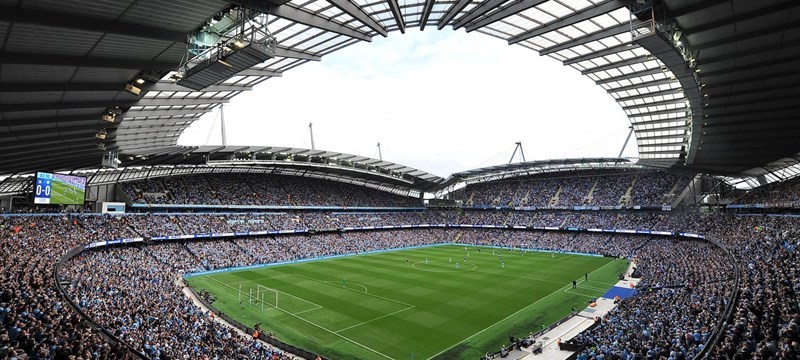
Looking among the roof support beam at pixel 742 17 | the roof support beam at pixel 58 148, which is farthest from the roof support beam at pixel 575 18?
the roof support beam at pixel 58 148

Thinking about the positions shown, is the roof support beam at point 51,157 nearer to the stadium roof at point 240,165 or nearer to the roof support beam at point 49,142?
the roof support beam at point 49,142

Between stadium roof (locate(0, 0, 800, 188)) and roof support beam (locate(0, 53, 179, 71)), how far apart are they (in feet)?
0.11

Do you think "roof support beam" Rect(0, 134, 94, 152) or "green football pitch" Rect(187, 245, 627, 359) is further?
"green football pitch" Rect(187, 245, 627, 359)

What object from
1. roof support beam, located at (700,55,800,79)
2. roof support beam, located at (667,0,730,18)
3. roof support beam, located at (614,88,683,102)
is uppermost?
roof support beam, located at (614,88,683,102)

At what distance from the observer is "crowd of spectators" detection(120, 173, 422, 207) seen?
54125mm

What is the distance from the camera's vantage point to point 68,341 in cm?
1350

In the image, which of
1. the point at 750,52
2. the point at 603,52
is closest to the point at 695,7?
the point at 750,52

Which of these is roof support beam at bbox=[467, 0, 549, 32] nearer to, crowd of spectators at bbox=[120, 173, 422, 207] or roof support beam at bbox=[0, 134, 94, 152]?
roof support beam at bbox=[0, 134, 94, 152]

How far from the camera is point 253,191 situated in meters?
64.1

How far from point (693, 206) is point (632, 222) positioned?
787cm

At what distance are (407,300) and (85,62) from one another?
26.9m

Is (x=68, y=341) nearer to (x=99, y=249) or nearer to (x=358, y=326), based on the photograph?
(x=358, y=326)

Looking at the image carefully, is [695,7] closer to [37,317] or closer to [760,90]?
[760,90]

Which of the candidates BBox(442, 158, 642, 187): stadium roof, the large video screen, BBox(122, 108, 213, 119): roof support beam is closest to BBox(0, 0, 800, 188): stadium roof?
BBox(122, 108, 213, 119): roof support beam
